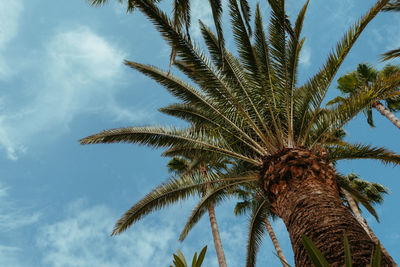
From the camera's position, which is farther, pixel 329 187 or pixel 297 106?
pixel 297 106

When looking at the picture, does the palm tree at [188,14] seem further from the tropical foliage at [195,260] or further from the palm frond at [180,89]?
the tropical foliage at [195,260]

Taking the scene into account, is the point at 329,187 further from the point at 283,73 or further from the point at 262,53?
the point at 262,53

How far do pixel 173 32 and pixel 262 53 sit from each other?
220cm

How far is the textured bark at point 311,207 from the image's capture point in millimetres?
3219

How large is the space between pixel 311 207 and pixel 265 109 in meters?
3.85

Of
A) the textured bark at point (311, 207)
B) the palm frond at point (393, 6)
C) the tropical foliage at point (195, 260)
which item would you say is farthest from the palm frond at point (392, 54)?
the tropical foliage at point (195, 260)

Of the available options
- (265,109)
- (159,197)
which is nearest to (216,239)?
(159,197)

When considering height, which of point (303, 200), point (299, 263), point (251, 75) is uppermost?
point (251, 75)

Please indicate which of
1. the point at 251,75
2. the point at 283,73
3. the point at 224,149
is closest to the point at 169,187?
the point at 224,149

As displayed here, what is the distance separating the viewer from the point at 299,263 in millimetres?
3529

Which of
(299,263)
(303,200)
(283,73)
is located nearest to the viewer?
(299,263)

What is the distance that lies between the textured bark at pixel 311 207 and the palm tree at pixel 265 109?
21 millimetres

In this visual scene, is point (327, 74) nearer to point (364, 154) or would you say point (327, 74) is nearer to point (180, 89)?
point (364, 154)

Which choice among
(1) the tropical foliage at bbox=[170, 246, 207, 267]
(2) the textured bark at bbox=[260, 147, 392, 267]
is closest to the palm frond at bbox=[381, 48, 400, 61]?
(2) the textured bark at bbox=[260, 147, 392, 267]
